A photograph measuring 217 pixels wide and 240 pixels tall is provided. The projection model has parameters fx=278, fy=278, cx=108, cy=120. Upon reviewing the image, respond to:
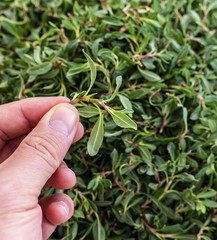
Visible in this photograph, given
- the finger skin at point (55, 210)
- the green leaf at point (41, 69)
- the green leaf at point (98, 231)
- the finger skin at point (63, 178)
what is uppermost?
the green leaf at point (41, 69)

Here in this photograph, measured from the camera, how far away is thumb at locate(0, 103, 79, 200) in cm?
68

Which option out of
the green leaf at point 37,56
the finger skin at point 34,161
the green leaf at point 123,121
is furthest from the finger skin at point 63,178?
the green leaf at point 37,56

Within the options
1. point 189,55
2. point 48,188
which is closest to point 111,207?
point 48,188

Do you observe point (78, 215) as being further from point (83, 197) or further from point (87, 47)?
point (87, 47)

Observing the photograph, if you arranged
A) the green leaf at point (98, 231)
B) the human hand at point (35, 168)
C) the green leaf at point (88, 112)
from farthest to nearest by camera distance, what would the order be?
the green leaf at point (98, 231) < the green leaf at point (88, 112) < the human hand at point (35, 168)

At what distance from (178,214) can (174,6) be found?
88cm

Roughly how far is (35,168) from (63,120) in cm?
14

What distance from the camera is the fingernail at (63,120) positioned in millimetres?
746

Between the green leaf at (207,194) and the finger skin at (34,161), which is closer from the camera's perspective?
the finger skin at (34,161)

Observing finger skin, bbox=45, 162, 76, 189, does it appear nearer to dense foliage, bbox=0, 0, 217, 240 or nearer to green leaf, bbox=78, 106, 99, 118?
dense foliage, bbox=0, 0, 217, 240

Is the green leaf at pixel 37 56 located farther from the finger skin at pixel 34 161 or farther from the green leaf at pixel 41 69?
the finger skin at pixel 34 161

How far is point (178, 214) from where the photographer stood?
39.1 inches

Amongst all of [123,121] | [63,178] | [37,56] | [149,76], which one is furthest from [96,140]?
[37,56]

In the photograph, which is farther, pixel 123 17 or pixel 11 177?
pixel 123 17
